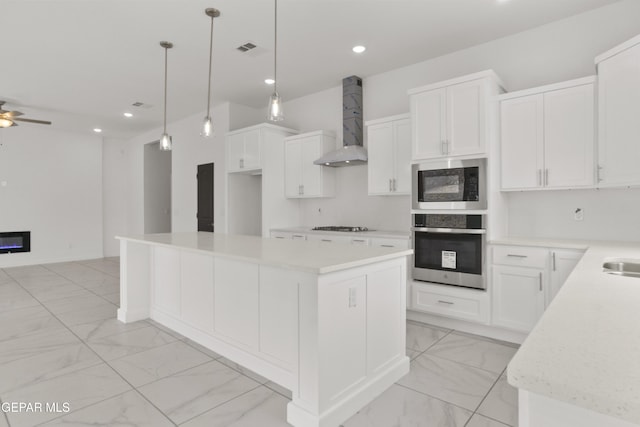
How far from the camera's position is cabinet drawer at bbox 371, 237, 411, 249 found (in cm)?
378

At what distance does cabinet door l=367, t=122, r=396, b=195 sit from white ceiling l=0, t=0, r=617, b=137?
860 millimetres

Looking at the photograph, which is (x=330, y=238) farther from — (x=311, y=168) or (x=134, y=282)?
(x=134, y=282)

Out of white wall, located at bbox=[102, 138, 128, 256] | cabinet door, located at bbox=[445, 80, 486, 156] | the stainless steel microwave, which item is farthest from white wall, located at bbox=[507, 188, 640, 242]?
white wall, located at bbox=[102, 138, 128, 256]

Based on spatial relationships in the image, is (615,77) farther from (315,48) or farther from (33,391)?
(33,391)

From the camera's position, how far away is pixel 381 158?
4.22m

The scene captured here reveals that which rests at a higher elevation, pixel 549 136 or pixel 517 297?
pixel 549 136

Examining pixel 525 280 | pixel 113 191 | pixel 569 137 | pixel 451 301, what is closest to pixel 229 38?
pixel 569 137

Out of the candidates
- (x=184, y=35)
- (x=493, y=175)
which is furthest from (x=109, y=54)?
(x=493, y=175)

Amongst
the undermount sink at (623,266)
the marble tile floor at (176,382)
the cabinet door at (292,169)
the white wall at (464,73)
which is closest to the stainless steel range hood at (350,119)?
the white wall at (464,73)

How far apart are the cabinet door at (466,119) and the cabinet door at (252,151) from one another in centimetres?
285

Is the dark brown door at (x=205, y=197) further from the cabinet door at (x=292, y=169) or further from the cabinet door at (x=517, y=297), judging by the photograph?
the cabinet door at (x=517, y=297)

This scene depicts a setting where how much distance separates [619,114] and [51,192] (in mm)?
9743

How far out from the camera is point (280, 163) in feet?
18.0

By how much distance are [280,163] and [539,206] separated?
3.52 metres
